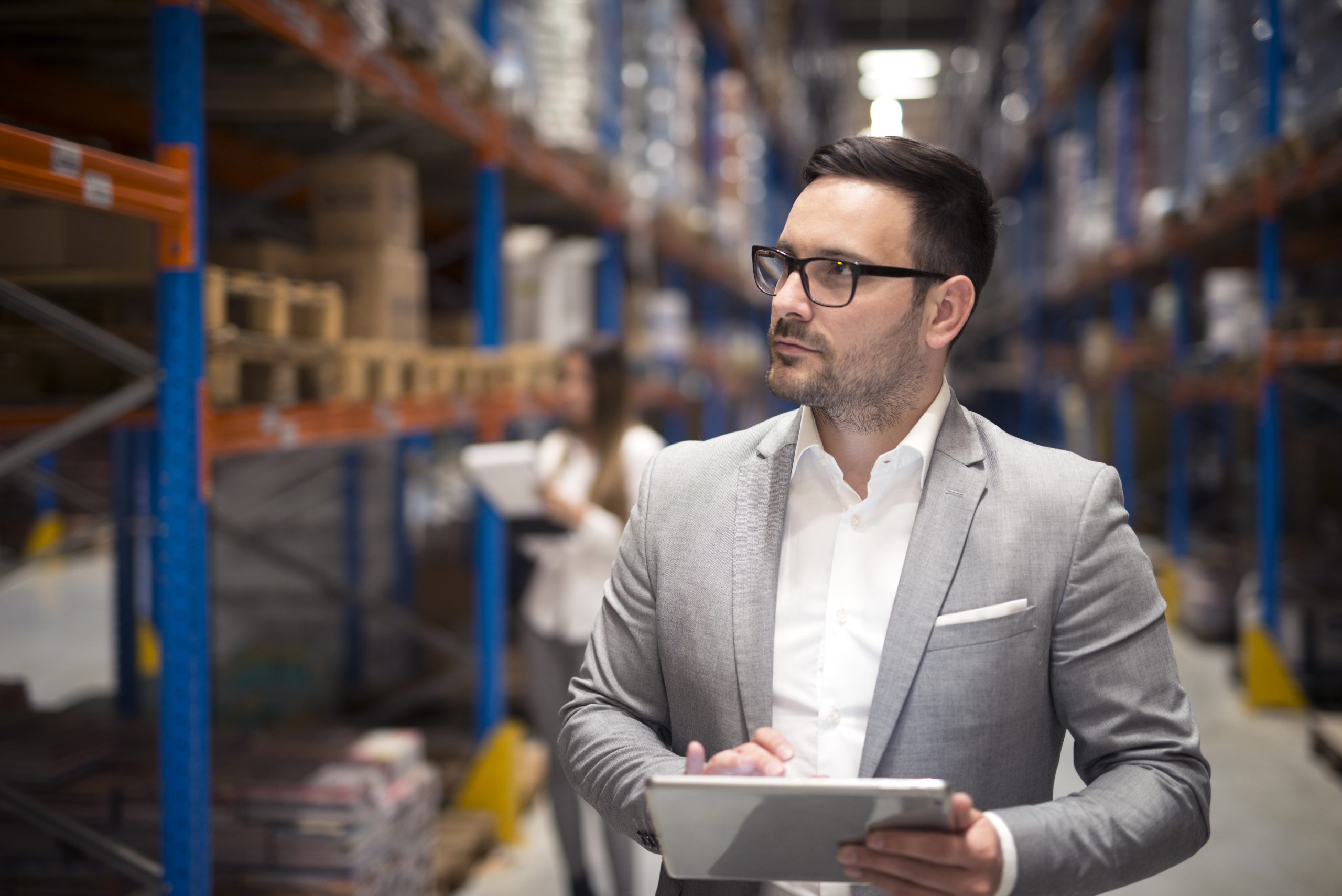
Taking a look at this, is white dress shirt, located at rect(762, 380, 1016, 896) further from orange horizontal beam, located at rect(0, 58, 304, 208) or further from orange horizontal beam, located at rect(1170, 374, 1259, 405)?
orange horizontal beam, located at rect(1170, 374, 1259, 405)

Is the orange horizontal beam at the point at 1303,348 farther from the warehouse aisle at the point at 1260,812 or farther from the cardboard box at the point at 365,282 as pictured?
the cardboard box at the point at 365,282

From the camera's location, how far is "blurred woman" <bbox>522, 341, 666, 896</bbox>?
3705mm

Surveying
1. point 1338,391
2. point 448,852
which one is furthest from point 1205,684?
point 448,852

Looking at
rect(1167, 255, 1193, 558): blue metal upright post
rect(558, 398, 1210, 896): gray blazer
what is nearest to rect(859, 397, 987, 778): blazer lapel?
rect(558, 398, 1210, 896): gray blazer

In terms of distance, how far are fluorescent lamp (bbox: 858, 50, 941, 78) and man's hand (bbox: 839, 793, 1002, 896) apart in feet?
66.7

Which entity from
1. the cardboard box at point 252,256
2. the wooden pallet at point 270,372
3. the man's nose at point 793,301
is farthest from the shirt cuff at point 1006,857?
the cardboard box at point 252,256

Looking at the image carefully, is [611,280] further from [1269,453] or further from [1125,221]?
[1125,221]

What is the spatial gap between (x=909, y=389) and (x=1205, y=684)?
593cm

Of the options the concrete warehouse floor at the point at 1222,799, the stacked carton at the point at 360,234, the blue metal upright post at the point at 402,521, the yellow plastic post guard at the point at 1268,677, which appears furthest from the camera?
the blue metal upright post at the point at 402,521

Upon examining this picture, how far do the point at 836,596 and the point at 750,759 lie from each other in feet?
1.05

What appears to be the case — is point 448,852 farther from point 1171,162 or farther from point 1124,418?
point 1124,418

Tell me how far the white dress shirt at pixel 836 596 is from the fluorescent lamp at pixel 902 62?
65.3 feet

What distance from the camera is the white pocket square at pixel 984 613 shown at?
150 centimetres

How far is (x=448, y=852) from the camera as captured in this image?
158 inches
